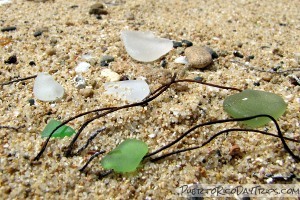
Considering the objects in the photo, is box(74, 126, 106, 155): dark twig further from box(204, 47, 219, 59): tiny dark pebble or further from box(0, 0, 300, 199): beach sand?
box(204, 47, 219, 59): tiny dark pebble

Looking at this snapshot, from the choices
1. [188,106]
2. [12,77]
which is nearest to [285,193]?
[188,106]

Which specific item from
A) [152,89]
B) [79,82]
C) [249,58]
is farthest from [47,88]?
[249,58]

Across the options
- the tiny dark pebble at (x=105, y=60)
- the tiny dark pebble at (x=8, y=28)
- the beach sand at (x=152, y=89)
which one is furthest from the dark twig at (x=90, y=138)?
the tiny dark pebble at (x=8, y=28)

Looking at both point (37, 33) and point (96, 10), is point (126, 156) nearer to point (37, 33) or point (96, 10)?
point (37, 33)

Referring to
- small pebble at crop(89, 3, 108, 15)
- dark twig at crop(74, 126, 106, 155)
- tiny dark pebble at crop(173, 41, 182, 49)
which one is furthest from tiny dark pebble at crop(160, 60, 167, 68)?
small pebble at crop(89, 3, 108, 15)

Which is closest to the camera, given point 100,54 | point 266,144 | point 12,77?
point 266,144

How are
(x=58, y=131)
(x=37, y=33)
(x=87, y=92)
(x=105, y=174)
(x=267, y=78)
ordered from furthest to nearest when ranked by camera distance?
(x=37, y=33) → (x=267, y=78) → (x=87, y=92) → (x=58, y=131) → (x=105, y=174)

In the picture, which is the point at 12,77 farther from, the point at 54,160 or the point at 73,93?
the point at 54,160

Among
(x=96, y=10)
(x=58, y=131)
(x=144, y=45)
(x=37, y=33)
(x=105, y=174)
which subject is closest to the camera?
(x=105, y=174)
